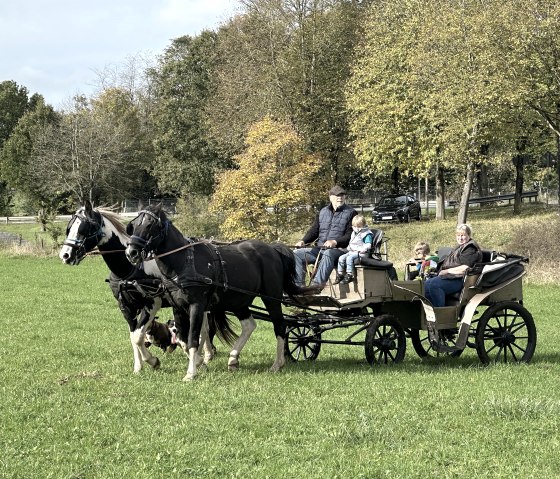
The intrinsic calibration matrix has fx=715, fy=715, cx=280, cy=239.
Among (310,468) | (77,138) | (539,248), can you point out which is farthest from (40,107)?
(310,468)

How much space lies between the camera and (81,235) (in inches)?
353

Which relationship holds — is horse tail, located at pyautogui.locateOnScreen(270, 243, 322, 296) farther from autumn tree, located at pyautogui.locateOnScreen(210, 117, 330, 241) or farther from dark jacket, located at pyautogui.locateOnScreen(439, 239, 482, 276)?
autumn tree, located at pyautogui.locateOnScreen(210, 117, 330, 241)

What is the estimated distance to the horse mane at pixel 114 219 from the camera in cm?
936

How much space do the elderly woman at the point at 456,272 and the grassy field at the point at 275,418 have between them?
1.02 metres

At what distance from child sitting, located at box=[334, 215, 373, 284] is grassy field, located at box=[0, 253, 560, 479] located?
1.24m

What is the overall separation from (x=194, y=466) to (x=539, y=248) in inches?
848

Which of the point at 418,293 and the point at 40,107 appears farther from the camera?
the point at 40,107

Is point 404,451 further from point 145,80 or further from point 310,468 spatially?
point 145,80

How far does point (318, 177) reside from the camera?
36344mm

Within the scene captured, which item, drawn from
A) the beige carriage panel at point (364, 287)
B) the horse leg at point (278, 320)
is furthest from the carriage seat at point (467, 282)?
the horse leg at point (278, 320)

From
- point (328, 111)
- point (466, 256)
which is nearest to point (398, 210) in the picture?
point (328, 111)

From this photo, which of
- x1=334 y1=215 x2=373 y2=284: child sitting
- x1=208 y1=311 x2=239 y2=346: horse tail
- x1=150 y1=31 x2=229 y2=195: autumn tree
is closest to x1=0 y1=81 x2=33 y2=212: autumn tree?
x1=150 y1=31 x2=229 y2=195: autumn tree

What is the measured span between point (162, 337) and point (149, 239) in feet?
8.62

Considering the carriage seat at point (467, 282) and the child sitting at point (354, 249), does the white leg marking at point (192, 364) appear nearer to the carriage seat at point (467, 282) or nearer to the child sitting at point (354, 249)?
the child sitting at point (354, 249)
